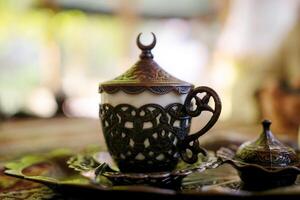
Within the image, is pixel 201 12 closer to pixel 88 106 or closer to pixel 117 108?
pixel 88 106

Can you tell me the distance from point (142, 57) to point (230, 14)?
3462 millimetres

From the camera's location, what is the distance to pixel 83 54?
15.6ft

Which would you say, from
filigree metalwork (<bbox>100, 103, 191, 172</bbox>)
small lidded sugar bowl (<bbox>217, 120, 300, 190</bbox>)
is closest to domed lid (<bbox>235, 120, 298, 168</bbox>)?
small lidded sugar bowl (<bbox>217, 120, 300, 190</bbox>)

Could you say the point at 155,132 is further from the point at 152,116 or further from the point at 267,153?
the point at 267,153

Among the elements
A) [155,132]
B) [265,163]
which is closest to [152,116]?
[155,132]

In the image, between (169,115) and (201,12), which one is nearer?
(169,115)

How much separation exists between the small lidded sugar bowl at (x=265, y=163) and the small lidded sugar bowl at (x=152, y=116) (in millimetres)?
70

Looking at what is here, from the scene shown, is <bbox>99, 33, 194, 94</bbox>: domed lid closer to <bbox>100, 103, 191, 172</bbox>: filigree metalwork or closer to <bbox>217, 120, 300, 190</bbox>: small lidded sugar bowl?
<bbox>100, 103, 191, 172</bbox>: filigree metalwork

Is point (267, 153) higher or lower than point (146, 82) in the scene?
lower

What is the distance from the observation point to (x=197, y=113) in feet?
2.12

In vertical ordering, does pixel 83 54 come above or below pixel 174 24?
below

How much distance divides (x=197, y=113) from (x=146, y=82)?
9 centimetres

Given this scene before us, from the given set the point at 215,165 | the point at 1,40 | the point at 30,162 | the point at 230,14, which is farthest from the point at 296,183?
the point at 1,40

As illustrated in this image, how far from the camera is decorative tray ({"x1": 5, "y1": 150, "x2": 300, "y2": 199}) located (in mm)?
517
